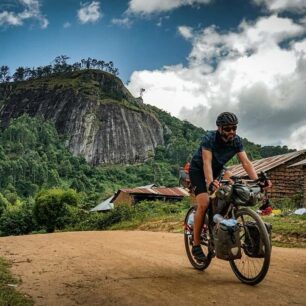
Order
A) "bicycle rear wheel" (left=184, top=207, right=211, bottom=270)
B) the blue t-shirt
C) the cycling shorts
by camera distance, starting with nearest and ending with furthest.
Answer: the blue t-shirt
the cycling shorts
"bicycle rear wheel" (left=184, top=207, right=211, bottom=270)

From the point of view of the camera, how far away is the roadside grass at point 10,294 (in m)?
3.65

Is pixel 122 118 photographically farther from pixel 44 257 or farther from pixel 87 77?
pixel 44 257

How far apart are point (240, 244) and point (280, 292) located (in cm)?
60

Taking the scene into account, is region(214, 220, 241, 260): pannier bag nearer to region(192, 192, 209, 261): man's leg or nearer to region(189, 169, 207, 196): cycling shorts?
region(192, 192, 209, 261): man's leg

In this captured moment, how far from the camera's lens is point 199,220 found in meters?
5.17

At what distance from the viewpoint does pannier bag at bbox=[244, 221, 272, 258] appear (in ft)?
14.3

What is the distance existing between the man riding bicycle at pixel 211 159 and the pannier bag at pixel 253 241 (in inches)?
26.0

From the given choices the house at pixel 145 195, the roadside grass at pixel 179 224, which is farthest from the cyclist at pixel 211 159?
the house at pixel 145 195

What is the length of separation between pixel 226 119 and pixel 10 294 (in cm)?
289

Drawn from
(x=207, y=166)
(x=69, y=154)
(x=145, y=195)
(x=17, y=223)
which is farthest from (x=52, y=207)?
(x=69, y=154)

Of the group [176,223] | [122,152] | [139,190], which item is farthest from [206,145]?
[122,152]

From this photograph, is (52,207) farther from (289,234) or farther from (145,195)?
(289,234)

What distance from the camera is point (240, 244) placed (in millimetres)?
4473

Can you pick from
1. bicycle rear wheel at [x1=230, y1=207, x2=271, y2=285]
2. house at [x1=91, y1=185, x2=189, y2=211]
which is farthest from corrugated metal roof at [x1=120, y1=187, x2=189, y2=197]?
bicycle rear wheel at [x1=230, y1=207, x2=271, y2=285]
